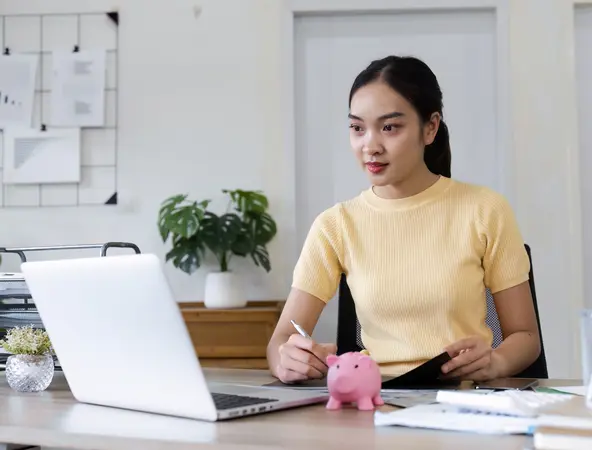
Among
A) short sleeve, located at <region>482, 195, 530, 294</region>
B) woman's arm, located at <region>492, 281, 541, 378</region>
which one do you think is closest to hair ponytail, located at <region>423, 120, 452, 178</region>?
short sleeve, located at <region>482, 195, 530, 294</region>

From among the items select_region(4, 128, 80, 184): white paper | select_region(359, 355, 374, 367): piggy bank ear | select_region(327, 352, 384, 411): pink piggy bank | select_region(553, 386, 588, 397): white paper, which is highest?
select_region(4, 128, 80, 184): white paper

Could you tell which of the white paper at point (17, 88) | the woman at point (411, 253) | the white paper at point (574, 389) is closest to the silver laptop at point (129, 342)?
the white paper at point (574, 389)

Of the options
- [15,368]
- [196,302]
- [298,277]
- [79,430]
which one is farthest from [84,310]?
[196,302]

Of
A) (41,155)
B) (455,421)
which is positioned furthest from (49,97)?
(455,421)

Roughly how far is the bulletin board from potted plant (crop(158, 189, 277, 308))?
37 cm

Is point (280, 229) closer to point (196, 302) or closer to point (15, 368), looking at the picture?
point (196, 302)

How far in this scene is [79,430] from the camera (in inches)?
38.2

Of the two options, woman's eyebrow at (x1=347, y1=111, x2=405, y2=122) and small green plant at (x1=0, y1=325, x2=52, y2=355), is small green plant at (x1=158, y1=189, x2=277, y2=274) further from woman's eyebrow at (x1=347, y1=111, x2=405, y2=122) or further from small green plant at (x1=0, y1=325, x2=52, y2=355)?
small green plant at (x1=0, y1=325, x2=52, y2=355)

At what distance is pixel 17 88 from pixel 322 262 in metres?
2.41

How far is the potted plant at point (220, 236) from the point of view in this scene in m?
3.32

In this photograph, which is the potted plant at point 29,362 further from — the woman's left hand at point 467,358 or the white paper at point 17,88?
the white paper at point 17,88

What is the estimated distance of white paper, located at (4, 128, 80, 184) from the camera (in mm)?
3605

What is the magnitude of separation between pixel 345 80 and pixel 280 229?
0.67 meters

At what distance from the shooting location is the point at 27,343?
136 cm
